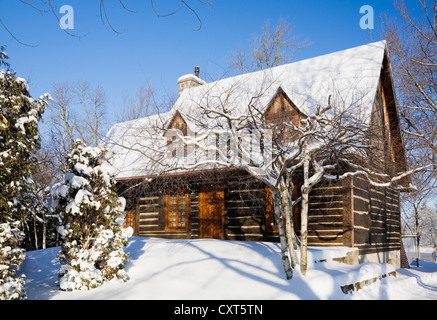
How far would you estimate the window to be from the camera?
17844 millimetres

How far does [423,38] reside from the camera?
18266mm

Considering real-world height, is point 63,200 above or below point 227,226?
above

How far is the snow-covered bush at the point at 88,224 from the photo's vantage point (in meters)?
8.85

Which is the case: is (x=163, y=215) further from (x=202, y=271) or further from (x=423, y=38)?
(x=423, y=38)

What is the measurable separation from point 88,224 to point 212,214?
26.2 feet

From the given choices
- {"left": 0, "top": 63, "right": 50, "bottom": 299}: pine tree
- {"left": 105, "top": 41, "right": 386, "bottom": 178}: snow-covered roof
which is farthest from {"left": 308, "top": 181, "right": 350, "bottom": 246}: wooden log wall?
{"left": 0, "top": 63, "right": 50, "bottom": 299}: pine tree

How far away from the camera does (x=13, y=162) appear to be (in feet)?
23.5

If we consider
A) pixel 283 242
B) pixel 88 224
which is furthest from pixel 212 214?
pixel 88 224

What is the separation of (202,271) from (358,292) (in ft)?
11.7

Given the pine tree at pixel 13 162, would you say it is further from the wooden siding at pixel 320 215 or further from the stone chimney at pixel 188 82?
the stone chimney at pixel 188 82

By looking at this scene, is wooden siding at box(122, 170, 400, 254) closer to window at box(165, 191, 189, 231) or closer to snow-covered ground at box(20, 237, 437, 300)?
window at box(165, 191, 189, 231)

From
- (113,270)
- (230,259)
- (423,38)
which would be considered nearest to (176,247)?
(230,259)
